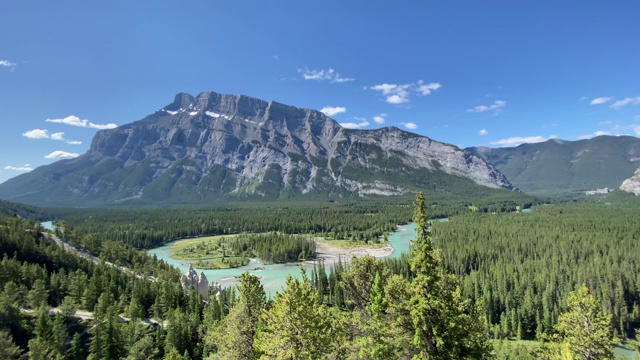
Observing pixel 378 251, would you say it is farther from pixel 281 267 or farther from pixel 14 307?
pixel 14 307

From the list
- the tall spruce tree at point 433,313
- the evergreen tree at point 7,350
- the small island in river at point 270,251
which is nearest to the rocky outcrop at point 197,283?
the small island in river at point 270,251

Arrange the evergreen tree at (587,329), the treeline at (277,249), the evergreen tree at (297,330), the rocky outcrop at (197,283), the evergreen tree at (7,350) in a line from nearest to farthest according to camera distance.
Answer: the evergreen tree at (297,330) → the evergreen tree at (587,329) → the evergreen tree at (7,350) → the rocky outcrop at (197,283) → the treeline at (277,249)

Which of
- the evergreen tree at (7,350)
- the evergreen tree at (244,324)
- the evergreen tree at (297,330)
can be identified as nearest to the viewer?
the evergreen tree at (297,330)

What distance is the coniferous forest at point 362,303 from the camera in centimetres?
2016

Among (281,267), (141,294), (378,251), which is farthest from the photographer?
(378,251)

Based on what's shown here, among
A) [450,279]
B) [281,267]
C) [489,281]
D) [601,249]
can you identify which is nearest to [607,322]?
[450,279]

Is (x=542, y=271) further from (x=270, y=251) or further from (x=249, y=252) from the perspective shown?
(x=249, y=252)

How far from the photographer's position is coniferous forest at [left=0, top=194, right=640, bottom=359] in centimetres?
2016

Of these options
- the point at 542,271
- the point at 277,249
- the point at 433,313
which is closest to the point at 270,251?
the point at 277,249

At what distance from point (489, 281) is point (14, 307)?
10306 cm

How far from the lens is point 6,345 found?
48344mm

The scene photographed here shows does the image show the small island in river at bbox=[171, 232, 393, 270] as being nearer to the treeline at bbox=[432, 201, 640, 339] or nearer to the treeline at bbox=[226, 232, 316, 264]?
the treeline at bbox=[226, 232, 316, 264]

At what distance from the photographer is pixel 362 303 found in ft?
113

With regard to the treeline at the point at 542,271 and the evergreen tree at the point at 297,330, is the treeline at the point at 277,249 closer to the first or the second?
the treeline at the point at 542,271
